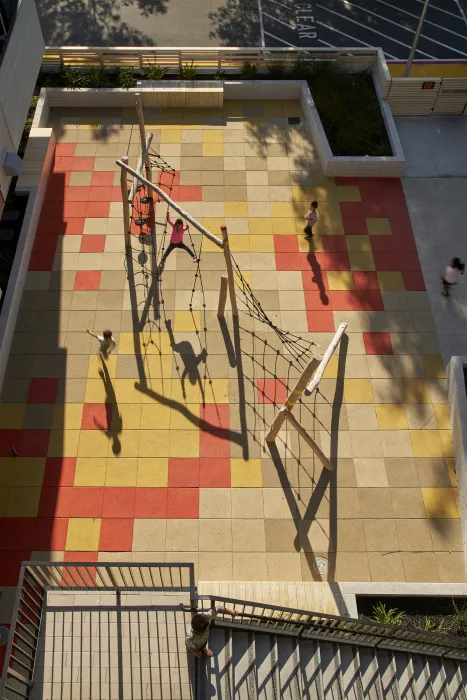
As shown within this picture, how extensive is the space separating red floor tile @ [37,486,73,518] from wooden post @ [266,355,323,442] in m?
3.90

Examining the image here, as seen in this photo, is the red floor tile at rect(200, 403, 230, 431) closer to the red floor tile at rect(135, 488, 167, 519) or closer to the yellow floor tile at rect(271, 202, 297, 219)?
the red floor tile at rect(135, 488, 167, 519)

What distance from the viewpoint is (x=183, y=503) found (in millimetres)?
10438

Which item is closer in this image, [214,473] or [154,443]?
[214,473]

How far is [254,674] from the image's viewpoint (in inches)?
314

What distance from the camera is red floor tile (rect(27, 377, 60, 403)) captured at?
11547 millimetres

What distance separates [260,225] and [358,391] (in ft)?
16.6

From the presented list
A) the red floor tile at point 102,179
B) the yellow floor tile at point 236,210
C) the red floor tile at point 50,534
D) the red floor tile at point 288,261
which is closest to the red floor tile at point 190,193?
the yellow floor tile at point 236,210

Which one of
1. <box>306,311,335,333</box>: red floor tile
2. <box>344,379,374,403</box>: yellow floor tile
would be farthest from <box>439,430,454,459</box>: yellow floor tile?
<box>306,311,335,333</box>: red floor tile

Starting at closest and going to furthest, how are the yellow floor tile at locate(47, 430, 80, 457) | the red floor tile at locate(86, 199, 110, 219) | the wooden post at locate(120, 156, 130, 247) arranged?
the yellow floor tile at locate(47, 430, 80, 457)
the wooden post at locate(120, 156, 130, 247)
the red floor tile at locate(86, 199, 110, 219)

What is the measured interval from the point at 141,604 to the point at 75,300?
23.2ft

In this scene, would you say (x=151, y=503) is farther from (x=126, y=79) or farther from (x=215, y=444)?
(x=126, y=79)

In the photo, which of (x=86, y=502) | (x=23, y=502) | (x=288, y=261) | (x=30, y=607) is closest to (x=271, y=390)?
(x=288, y=261)

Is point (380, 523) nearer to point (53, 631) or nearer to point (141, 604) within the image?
point (141, 604)

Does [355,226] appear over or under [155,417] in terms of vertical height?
over
